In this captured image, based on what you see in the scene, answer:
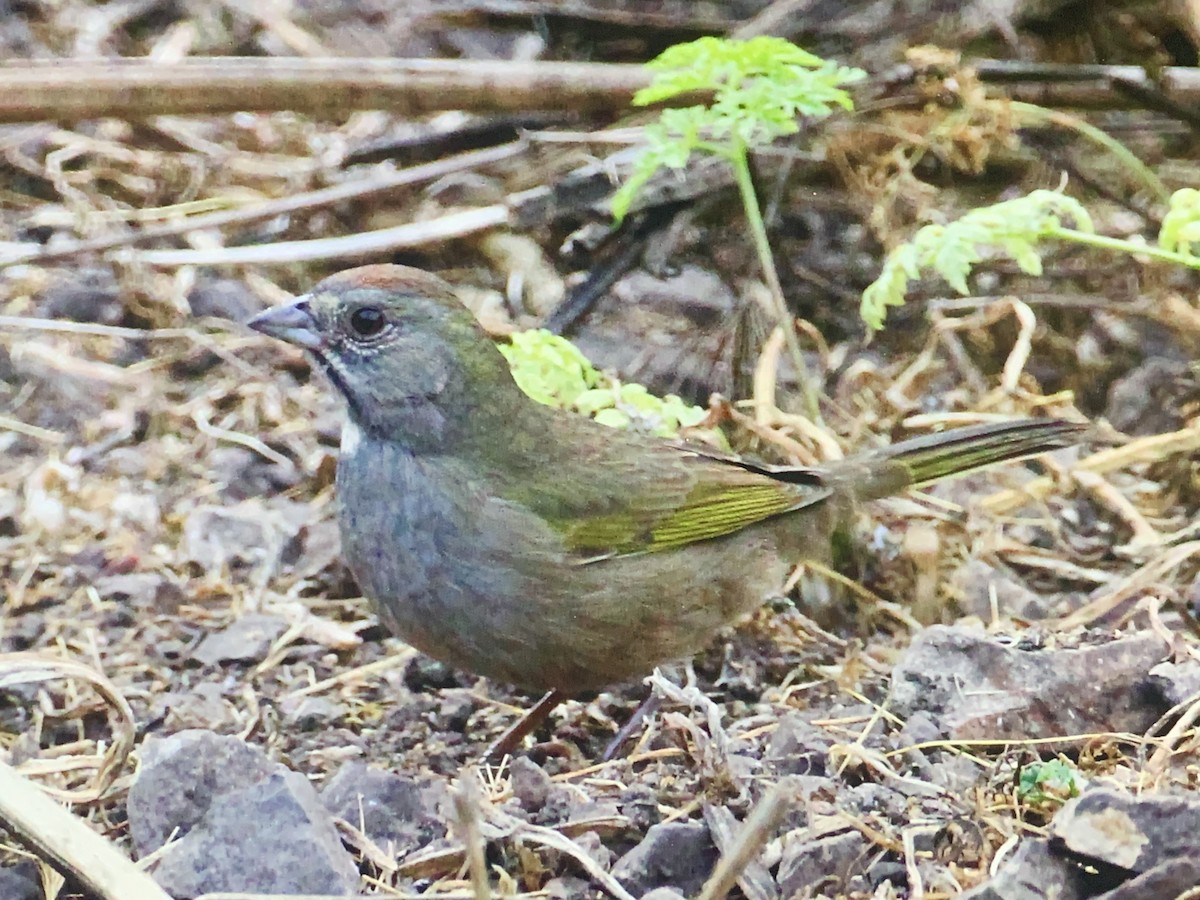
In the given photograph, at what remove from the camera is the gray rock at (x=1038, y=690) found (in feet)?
10.2

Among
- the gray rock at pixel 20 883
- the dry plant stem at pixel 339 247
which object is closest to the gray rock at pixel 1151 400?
the dry plant stem at pixel 339 247

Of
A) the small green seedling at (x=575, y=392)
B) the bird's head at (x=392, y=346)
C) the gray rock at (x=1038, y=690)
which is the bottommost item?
the gray rock at (x=1038, y=690)

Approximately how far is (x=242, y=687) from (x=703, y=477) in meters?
1.34

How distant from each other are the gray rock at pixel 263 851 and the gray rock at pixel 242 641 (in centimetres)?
131

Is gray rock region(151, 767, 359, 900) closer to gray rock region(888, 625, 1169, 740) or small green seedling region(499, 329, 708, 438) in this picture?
gray rock region(888, 625, 1169, 740)

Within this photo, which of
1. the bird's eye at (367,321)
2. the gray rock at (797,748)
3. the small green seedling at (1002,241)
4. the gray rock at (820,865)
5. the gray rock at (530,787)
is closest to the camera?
the gray rock at (820,865)

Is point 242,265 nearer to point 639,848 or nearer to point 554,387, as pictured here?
point 554,387

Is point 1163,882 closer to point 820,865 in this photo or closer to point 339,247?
point 820,865

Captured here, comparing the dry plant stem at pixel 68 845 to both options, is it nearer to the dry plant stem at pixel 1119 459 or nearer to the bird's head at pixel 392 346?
the bird's head at pixel 392 346

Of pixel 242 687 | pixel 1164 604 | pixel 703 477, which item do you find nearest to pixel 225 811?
pixel 242 687

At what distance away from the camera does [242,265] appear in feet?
18.3

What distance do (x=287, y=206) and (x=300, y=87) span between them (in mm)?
726

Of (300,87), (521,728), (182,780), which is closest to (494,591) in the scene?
(521,728)

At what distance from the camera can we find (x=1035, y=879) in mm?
2373
